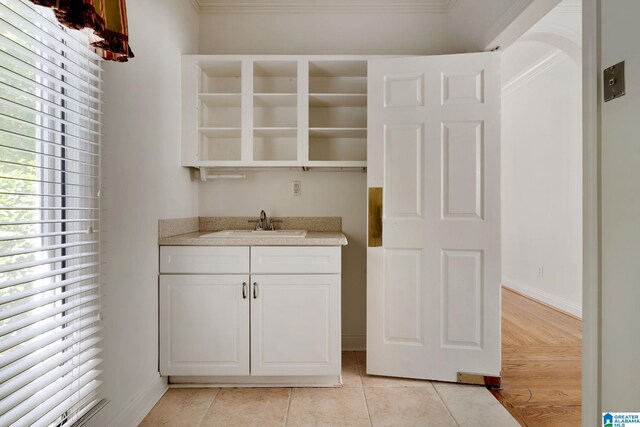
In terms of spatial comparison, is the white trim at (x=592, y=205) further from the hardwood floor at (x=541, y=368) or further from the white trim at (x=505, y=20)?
the hardwood floor at (x=541, y=368)

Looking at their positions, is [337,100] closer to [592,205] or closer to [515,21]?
[515,21]

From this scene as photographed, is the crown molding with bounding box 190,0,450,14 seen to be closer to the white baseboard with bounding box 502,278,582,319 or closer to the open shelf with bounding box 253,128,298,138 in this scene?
the open shelf with bounding box 253,128,298,138

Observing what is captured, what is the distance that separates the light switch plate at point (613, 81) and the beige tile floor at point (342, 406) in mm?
1646

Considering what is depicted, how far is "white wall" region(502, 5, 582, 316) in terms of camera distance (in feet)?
12.3

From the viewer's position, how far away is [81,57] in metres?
1.42

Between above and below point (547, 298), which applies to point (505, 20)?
above

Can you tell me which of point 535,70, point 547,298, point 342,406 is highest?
point 535,70

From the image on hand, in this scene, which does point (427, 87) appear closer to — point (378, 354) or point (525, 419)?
point (378, 354)

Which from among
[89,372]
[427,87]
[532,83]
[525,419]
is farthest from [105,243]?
[532,83]

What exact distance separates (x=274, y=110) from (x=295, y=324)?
1.67 meters

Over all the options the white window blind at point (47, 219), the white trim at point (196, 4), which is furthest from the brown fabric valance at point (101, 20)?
the white trim at point (196, 4)

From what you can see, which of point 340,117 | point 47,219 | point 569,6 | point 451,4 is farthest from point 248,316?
point 569,6

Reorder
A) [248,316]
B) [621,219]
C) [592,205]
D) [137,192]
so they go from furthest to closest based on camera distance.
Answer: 1. [248,316]
2. [137,192]
3. [592,205]
4. [621,219]

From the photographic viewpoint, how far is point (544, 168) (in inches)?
169
